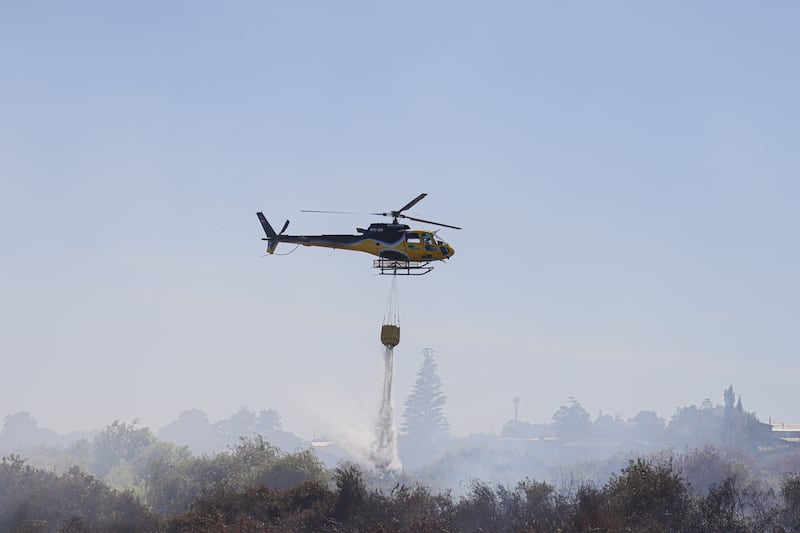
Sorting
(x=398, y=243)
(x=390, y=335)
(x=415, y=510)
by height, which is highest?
(x=398, y=243)

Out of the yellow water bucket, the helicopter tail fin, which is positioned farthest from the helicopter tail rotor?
the yellow water bucket

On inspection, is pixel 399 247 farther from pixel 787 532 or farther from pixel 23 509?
pixel 23 509

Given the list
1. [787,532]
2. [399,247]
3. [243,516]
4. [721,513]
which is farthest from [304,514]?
[787,532]

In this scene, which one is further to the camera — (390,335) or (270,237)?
(270,237)

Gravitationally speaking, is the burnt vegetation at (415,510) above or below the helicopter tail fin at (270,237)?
below

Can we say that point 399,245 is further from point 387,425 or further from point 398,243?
point 387,425

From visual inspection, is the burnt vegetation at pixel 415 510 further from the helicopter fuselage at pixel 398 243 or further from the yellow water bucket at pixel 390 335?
the helicopter fuselage at pixel 398 243

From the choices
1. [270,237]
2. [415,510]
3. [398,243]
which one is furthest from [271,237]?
[415,510]

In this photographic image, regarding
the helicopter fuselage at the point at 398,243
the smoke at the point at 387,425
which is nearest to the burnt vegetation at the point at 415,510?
the smoke at the point at 387,425

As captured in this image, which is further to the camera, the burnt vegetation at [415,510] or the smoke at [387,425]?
the smoke at [387,425]

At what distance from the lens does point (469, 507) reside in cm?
8231

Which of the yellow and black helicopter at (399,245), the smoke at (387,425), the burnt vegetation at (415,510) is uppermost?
the yellow and black helicopter at (399,245)

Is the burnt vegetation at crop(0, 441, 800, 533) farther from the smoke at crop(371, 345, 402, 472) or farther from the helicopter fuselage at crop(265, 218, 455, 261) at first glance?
the helicopter fuselage at crop(265, 218, 455, 261)

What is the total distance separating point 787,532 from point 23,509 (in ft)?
229
